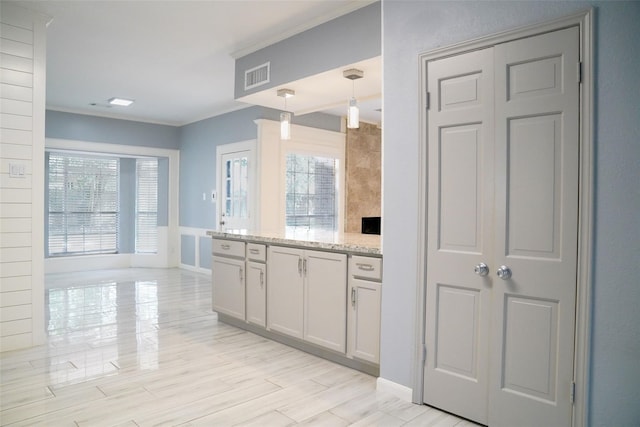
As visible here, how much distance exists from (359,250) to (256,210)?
3.43 m

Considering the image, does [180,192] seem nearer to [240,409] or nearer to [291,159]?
[291,159]

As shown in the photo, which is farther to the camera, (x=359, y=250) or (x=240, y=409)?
(x=359, y=250)

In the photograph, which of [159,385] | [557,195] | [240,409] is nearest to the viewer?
[557,195]

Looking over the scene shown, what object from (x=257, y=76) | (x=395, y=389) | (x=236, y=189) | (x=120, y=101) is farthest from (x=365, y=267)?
(x=120, y=101)

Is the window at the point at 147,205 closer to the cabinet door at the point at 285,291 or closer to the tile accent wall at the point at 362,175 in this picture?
the tile accent wall at the point at 362,175

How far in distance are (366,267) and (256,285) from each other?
1.29 m

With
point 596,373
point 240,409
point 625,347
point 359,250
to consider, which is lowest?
point 240,409

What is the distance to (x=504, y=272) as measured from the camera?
2.19m

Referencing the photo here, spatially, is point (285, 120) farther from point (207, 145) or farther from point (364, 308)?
point (207, 145)

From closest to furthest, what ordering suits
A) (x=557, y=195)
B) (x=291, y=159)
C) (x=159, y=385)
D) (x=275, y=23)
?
(x=557, y=195) < (x=159, y=385) < (x=275, y=23) < (x=291, y=159)

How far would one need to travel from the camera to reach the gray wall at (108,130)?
6.70 meters

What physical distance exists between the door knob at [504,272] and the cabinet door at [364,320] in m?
0.81

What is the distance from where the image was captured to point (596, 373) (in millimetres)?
1928

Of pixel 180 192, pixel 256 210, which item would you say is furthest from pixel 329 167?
pixel 180 192
